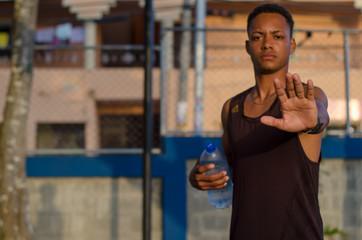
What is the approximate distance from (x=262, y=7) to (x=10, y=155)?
180 inches

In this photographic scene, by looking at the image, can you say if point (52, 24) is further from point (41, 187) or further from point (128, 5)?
point (41, 187)

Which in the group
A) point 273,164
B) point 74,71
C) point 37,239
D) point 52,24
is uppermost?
point 52,24

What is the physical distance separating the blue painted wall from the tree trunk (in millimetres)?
689

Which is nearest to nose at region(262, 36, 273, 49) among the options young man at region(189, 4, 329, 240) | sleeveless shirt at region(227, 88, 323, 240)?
young man at region(189, 4, 329, 240)

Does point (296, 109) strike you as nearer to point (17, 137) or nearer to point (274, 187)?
point (274, 187)

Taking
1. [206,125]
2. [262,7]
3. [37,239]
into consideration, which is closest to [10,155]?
[37,239]

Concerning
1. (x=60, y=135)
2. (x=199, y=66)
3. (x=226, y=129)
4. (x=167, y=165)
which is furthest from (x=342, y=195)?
(x=60, y=135)

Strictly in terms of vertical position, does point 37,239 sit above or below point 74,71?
below

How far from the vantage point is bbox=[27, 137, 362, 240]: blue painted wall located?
→ 258 inches

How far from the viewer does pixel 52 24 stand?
55.9 feet

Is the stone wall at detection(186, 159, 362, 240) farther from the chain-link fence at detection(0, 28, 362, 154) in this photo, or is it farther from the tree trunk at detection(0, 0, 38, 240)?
the chain-link fence at detection(0, 28, 362, 154)

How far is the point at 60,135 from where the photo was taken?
13484mm

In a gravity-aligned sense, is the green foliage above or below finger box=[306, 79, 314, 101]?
below

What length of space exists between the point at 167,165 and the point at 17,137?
6.62ft
